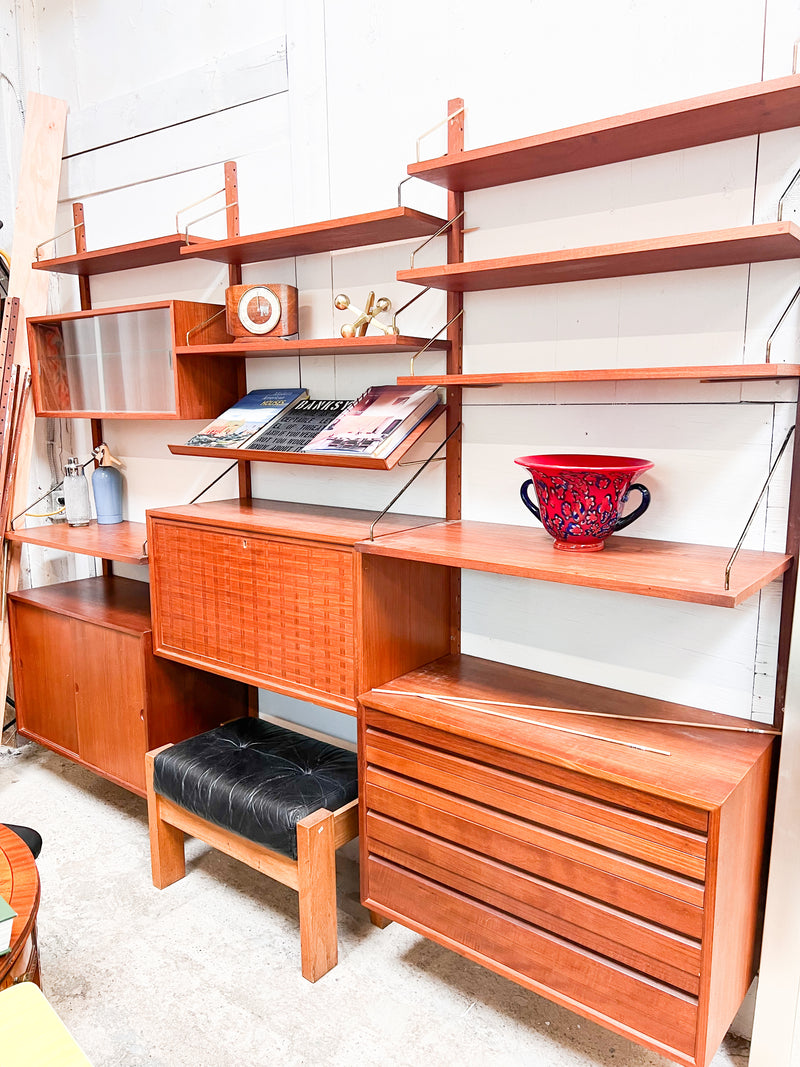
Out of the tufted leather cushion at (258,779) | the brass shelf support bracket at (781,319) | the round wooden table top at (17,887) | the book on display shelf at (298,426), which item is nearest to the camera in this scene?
the round wooden table top at (17,887)

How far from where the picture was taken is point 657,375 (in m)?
1.57

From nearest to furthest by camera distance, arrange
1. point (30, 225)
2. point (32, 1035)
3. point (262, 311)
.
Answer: point (32, 1035) < point (262, 311) < point (30, 225)

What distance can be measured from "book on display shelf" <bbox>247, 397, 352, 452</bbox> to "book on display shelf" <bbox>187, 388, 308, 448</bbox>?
3 cm

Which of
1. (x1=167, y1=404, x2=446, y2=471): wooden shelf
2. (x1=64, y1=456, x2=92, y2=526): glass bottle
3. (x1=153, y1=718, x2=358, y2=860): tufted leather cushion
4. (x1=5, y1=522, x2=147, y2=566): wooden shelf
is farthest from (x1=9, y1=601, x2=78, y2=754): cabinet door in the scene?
(x1=167, y1=404, x2=446, y2=471): wooden shelf

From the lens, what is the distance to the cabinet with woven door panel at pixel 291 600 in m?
2.04

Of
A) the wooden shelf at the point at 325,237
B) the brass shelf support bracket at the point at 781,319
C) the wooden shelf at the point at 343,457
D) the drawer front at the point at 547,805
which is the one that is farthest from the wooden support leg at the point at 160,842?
the brass shelf support bracket at the point at 781,319

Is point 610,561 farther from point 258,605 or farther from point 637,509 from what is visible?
point 258,605

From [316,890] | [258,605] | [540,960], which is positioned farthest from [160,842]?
[540,960]

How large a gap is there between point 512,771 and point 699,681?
20.5 inches

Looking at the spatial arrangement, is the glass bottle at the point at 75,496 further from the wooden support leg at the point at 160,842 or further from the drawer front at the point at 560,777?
the drawer front at the point at 560,777

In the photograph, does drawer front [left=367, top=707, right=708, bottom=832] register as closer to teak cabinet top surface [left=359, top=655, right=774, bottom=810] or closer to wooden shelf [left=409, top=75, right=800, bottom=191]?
teak cabinet top surface [left=359, top=655, right=774, bottom=810]

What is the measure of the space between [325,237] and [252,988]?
206cm

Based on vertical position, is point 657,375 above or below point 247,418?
Answer: above

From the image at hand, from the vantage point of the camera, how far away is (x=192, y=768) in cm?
231
